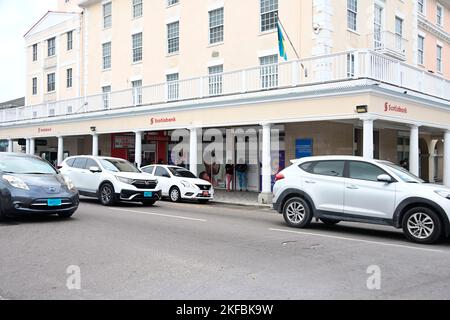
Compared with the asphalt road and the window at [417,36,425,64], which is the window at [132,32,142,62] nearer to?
the window at [417,36,425,64]

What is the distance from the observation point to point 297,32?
69.2 ft

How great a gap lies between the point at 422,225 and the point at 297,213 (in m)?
2.86

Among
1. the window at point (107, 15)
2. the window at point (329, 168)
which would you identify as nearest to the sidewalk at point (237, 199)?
the window at point (329, 168)

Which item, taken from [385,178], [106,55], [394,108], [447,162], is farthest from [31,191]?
[106,55]

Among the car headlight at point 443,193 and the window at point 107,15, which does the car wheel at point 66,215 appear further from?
the window at point 107,15

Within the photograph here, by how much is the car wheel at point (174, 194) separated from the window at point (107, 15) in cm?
1757

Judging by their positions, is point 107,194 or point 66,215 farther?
point 107,194

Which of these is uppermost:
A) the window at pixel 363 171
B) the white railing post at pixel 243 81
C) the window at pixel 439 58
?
the window at pixel 439 58

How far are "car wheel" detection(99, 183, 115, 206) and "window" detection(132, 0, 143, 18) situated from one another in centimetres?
1724

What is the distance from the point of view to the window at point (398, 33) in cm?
2541

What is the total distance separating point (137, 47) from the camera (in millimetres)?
29641

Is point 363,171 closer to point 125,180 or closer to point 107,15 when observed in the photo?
point 125,180

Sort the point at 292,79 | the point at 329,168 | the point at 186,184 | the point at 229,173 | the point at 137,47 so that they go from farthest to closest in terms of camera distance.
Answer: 1. the point at 137,47
2. the point at 229,173
3. the point at 186,184
4. the point at 292,79
5. the point at 329,168
